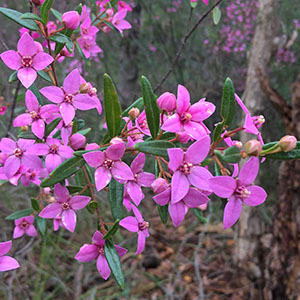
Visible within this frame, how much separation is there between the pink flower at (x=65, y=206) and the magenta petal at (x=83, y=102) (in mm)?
218

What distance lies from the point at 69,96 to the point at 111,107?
14cm

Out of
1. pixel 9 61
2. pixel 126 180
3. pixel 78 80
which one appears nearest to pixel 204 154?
pixel 126 180

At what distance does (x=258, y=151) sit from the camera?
2.22 ft

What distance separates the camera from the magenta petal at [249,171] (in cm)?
70

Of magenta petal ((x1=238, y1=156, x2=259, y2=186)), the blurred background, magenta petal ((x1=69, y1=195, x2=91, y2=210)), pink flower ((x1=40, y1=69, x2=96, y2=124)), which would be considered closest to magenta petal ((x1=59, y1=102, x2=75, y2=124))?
pink flower ((x1=40, y1=69, x2=96, y2=124))

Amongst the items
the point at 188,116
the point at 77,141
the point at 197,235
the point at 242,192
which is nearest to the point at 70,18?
the point at 77,141

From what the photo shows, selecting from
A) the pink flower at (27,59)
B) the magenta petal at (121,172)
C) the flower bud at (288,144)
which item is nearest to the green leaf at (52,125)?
the pink flower at (27,59)

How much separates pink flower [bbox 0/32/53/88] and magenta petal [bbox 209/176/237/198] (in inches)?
20.4

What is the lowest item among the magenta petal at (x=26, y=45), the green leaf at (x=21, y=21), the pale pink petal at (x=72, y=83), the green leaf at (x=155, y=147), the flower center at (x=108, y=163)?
the flower center at (x=108, y=163)

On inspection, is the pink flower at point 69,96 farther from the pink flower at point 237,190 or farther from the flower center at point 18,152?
the pink flower at point 237,190

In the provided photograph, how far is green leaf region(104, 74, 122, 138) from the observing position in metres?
0.79

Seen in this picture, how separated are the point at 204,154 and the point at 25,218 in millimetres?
904

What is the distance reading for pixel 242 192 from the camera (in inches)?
29.5

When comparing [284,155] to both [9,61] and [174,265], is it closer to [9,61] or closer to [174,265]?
[9,61]
